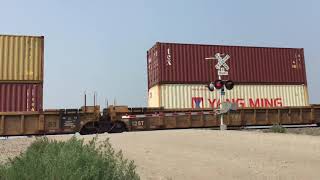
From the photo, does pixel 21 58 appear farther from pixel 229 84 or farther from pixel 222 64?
pixel 222 64

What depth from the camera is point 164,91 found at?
23.9 metres

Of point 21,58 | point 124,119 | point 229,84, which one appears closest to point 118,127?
point 124,119

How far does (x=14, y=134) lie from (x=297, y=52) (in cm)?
1940

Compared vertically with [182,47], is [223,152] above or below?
below

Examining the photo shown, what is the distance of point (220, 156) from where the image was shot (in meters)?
10.2

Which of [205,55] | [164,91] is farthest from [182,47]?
[164,91]

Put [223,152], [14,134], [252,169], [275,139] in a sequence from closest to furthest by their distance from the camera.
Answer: [252,169], [223,152], [275,139], [14,134]

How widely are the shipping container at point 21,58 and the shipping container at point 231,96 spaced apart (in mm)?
7248

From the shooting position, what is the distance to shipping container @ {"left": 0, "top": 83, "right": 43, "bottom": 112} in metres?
20.8

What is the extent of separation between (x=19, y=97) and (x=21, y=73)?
1396 millimetres

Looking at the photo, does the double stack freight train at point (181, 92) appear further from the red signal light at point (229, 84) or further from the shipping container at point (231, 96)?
the red signal light at point (229, 84)

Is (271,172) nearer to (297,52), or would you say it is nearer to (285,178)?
(285,178)

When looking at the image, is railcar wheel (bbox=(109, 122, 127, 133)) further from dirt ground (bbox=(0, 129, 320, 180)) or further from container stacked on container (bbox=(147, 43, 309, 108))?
dirt ground (bbox=(0, 129, 320, 180))

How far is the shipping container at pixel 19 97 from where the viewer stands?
2075 cm
